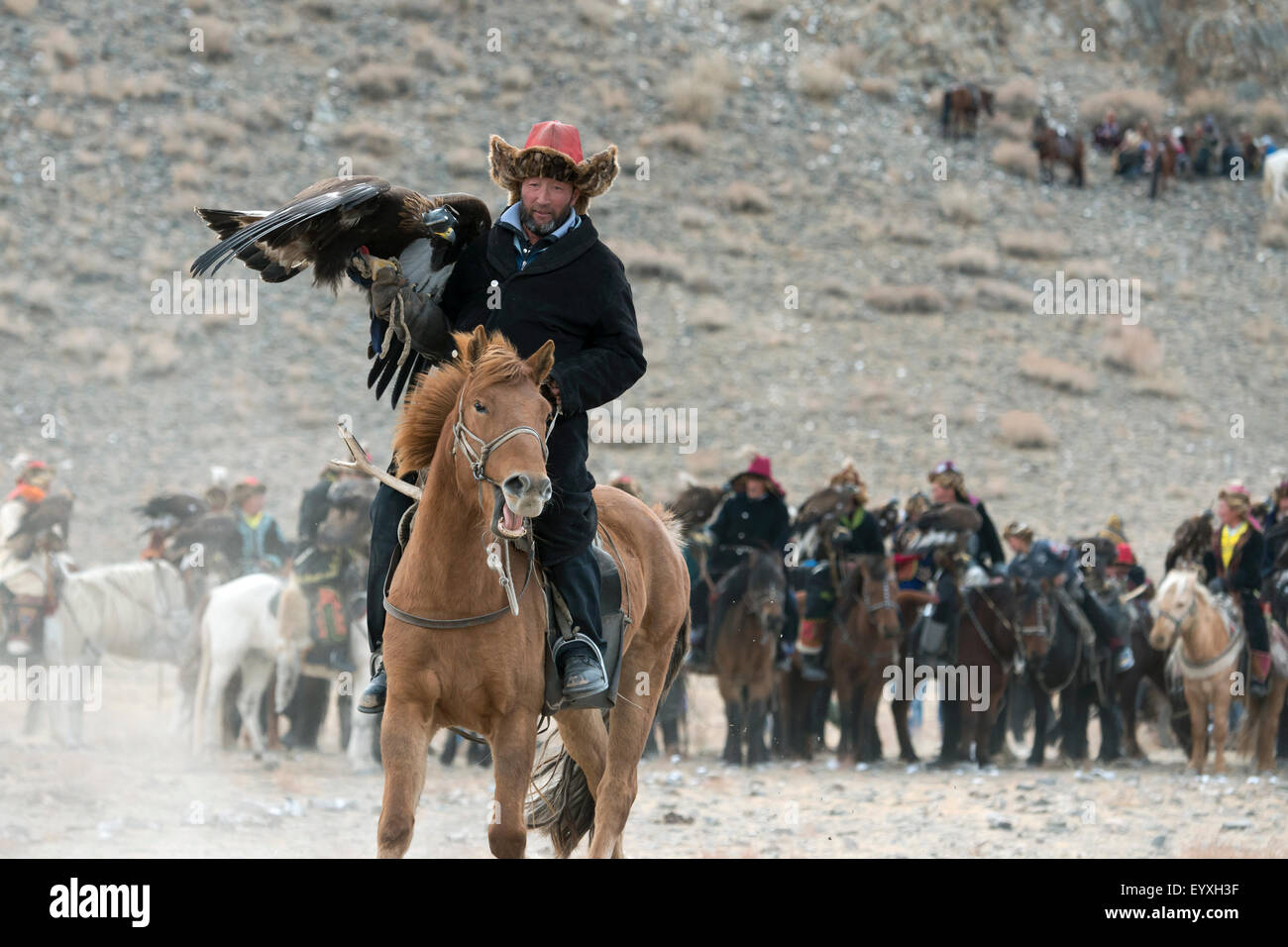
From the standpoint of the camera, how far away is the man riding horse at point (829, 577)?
14953mm

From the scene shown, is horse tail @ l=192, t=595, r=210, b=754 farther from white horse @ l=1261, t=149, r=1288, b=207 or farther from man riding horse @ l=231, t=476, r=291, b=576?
white horse @ l=1261, t=149, r=1288, b=207

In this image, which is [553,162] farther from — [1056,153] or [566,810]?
[1056,153]

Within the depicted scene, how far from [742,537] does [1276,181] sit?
100ft

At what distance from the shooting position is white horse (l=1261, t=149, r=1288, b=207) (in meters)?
40.7

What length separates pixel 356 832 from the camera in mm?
10852

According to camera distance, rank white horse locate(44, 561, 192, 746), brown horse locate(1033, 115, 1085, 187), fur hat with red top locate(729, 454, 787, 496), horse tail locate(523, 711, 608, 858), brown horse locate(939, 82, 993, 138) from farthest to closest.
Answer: brown horse locate(939, 82, 993, 138) < brown horse locate(1033, 115, 1085, 187) < fur hat with red top locate(729, 454, 787, 496) < white horse locate(44, 561, 192, 746) < horse tail locate(523, 711, 608, 858)

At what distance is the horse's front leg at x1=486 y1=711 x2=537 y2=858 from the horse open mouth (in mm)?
814

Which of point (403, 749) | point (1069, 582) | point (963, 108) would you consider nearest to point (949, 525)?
point (1069, 582)

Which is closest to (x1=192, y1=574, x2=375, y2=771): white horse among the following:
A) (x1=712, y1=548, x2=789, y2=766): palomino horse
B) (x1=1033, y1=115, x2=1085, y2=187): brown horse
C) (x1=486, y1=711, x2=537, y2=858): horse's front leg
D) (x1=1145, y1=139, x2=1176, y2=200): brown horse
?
(x1=712, y1=548, x2=789, y2=766): palomino horse

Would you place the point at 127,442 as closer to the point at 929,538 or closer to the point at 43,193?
the point at 43,193

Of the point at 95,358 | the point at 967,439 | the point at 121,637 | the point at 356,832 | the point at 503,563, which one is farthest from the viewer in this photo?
the point at 967,439

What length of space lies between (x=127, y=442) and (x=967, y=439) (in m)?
15.7

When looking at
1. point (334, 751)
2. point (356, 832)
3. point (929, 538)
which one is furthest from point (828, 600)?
point (356, 832)

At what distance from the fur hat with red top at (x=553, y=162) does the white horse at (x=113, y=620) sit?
885 cm
